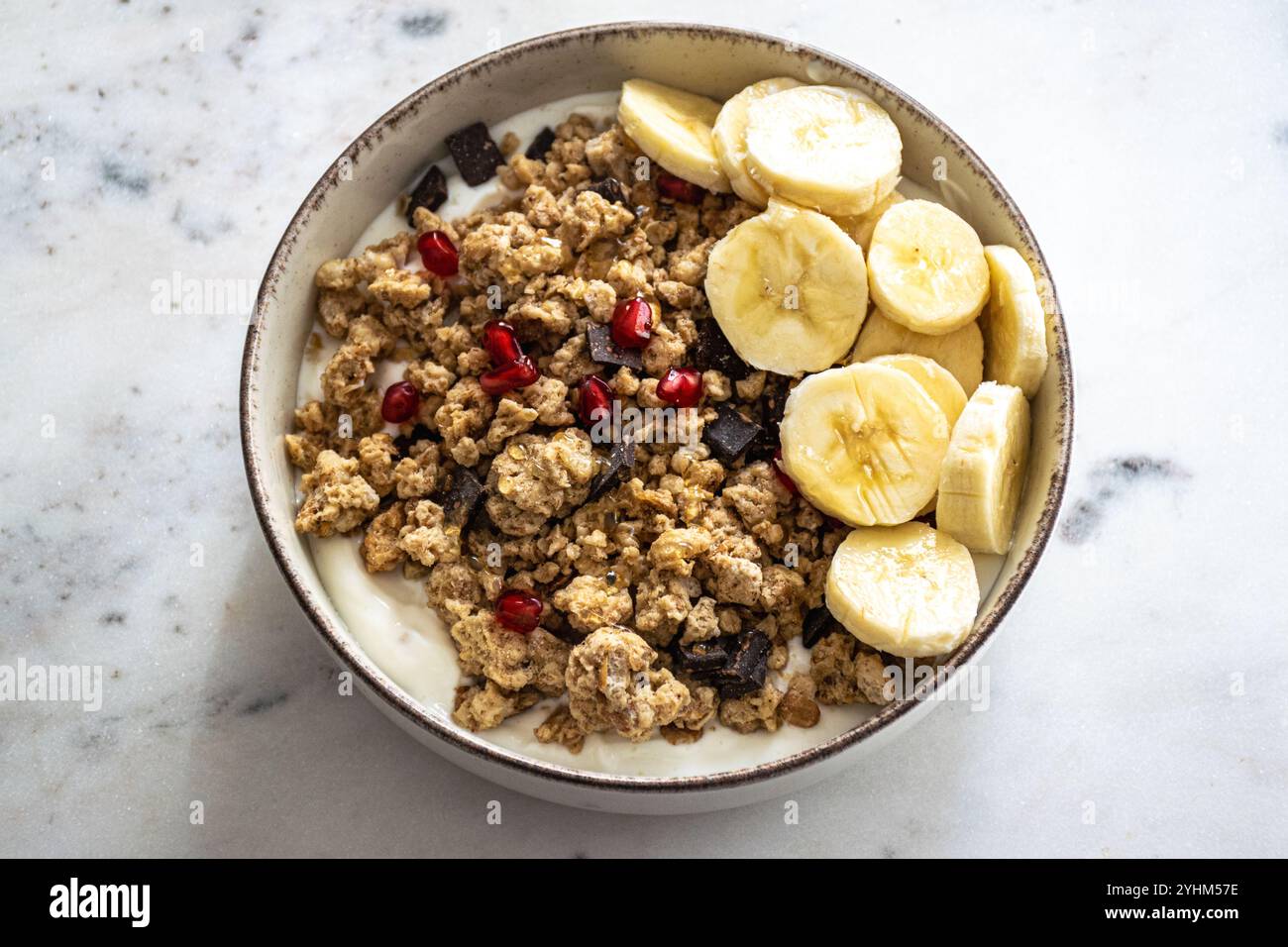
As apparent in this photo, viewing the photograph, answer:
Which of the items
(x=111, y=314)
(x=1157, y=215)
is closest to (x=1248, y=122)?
(x=1157, y=215)

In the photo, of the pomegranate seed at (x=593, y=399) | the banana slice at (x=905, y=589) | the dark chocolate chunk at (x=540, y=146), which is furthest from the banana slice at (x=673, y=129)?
the banana slice at (x=905, y=589)

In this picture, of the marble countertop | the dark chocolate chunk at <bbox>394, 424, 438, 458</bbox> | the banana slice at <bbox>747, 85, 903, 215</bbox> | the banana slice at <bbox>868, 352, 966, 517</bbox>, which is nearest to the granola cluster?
the dark chocolate chunk at <bbox>394, 424, 438, 458</bbox>

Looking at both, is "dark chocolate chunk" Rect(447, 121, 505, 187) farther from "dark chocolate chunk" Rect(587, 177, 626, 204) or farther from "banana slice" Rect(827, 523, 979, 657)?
"banana slice" Rect(827, 523, 979, 657)

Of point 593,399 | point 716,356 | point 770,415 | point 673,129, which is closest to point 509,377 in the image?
point 593,399

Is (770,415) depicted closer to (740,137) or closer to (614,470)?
(614,470)

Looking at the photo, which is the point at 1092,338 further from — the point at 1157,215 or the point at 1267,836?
the point at 1267,836

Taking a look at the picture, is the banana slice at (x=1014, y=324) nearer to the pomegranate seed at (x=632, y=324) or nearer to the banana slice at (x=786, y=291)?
the banana slice at (x=786, y=291)
